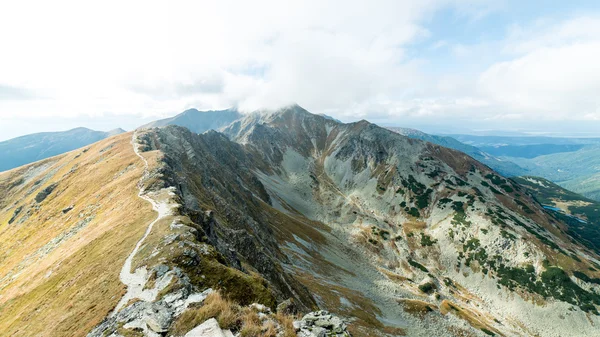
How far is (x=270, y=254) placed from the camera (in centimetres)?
6631

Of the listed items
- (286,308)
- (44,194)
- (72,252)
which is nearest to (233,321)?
(286,308)

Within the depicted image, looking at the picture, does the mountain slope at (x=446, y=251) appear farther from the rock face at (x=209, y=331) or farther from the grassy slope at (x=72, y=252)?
the rock face at (x=209, y=331)

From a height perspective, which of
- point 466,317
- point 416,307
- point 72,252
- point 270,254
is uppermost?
point 72,252

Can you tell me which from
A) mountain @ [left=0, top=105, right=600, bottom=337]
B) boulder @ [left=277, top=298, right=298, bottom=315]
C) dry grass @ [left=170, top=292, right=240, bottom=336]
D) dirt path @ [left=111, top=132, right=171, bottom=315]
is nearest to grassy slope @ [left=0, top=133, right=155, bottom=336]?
mountain @ [left=0, top=105, right=600, bottom=337]

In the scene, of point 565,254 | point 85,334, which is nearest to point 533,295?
point 565,254

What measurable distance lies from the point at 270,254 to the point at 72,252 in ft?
128

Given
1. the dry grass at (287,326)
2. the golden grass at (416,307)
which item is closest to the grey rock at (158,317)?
the dry grass at (287,326)

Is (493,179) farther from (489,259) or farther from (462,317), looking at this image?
(462,317)

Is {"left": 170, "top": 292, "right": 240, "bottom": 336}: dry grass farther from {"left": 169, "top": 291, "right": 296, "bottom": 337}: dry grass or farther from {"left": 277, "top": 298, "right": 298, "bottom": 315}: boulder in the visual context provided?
{"left": 277, "top": 298, "right": 298, "bottom": 315}: boulder

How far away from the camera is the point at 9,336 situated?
26.9 metres

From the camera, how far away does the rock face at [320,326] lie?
1405 centimetres

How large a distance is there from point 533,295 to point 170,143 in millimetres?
156358

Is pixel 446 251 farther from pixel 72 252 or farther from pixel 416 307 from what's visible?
pixel 72 252

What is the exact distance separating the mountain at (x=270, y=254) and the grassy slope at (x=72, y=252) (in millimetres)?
296
